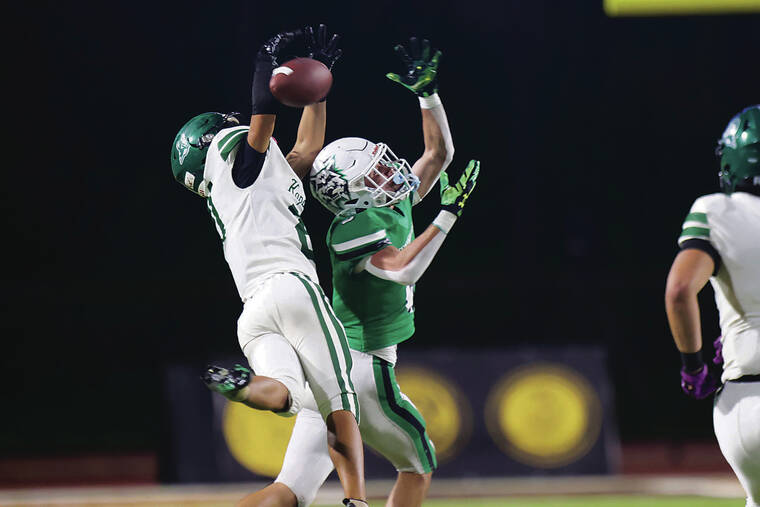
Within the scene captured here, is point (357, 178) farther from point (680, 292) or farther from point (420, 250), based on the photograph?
point (680, 292)

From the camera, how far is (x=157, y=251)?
11711 mm

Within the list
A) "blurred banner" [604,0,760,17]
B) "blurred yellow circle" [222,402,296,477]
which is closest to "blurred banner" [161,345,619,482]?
"blurred yellow circle" [222,402,296,477]

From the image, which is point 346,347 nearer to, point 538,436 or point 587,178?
point 538,436

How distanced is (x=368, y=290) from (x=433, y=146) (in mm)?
861

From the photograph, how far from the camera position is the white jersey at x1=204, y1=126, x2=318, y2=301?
147 inches

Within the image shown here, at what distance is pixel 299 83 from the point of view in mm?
3693

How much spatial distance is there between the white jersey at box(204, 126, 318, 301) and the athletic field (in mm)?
3436

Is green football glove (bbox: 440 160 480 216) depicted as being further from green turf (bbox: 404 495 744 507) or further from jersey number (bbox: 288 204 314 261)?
green turf (bbox: 404 495 744 507)

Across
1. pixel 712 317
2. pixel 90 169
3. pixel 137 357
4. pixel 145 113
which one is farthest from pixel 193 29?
pixel 712 317

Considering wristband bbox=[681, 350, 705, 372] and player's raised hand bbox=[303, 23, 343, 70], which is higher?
player's raised hand bbox=[303, 23, 343, 70]

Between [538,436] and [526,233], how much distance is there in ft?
11.7

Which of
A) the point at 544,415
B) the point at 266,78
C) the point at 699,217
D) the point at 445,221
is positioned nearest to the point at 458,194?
the point at 445,221

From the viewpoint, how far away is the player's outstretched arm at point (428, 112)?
14.0ft

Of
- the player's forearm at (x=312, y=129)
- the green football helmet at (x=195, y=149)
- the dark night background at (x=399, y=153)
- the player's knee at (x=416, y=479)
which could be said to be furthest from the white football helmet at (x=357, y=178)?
the dark night background at (x=399, y=153)
